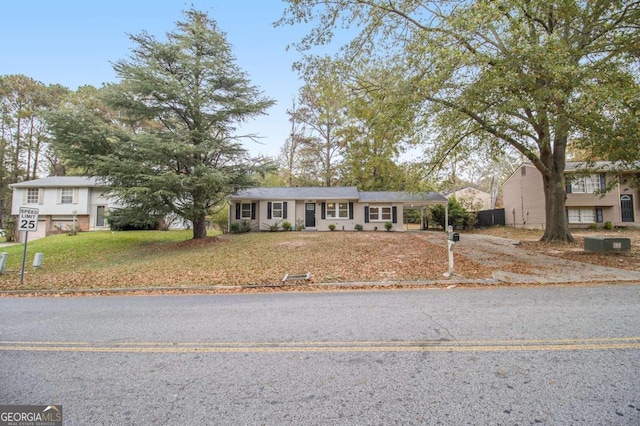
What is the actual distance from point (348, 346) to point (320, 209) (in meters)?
21.4

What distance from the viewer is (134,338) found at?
4148 millimetres

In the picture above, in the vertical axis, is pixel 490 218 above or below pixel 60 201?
below

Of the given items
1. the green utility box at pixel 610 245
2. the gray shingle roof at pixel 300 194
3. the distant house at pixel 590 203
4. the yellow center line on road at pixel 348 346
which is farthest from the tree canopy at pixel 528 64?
the distant house at pixel 590 203

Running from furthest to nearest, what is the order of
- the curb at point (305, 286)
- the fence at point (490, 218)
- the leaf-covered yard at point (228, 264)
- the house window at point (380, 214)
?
the fence at point (490, 218) → the house window at point (380, 214) → the leaf-covered yard at point (228, 264) → the curb at point (305, 286)

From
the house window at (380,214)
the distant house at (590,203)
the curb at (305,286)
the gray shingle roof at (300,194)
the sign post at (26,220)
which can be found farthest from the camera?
the house window at (380,214)

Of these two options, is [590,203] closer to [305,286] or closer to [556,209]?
[556,209]

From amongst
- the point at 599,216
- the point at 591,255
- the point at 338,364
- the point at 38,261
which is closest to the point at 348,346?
the point at 338,364

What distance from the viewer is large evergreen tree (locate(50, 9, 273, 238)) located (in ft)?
47.2

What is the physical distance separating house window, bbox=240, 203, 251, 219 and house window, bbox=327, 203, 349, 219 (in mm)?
6518

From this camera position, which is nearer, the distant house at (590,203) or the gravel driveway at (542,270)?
the gravel driveway at (542,270)

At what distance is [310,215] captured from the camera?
2494 centimetres

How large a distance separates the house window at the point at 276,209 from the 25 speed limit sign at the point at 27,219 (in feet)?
52.2

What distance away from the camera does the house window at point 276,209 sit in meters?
24.6

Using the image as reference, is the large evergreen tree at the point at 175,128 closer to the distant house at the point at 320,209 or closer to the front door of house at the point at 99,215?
the distant house at the point at 320,209
